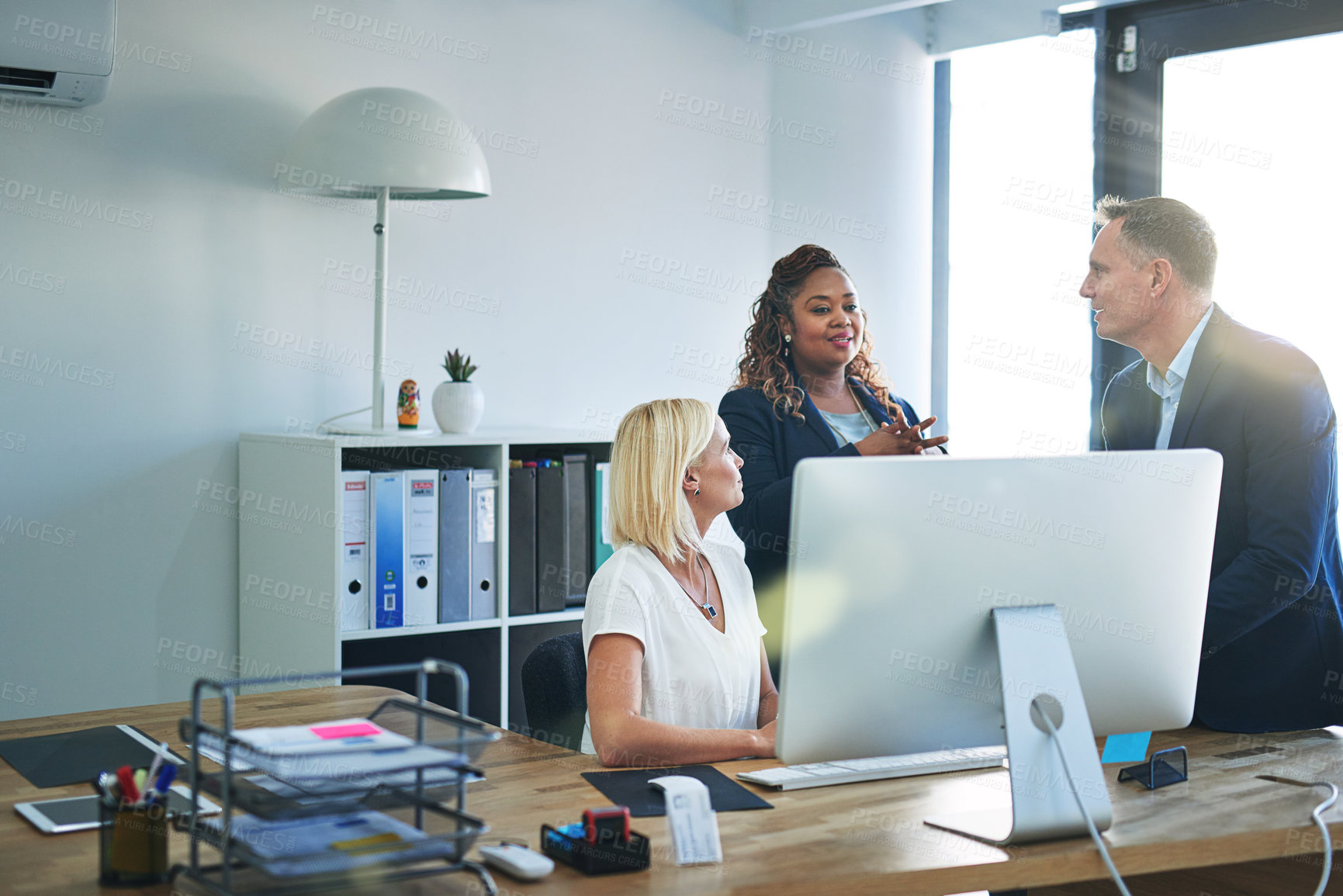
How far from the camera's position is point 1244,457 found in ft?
6.38

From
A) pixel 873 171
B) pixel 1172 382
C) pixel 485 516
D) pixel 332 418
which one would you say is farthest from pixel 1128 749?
pixel 873 171

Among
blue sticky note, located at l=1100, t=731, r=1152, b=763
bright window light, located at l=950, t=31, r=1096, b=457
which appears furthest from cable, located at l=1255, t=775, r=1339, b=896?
bright window light, located at l=950, t=31, r=1096, b=457

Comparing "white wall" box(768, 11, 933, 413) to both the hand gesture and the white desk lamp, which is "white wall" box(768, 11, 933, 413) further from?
the hand gesture

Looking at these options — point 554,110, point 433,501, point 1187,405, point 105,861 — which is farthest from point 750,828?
point 554,110

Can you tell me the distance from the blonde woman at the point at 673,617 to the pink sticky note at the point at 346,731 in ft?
1.73

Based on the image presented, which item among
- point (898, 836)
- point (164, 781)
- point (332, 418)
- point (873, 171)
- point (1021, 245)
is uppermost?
point (873, 171)

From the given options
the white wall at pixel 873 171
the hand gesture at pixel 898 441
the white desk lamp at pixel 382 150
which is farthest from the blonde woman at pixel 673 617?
the white wall at pixel 873 171

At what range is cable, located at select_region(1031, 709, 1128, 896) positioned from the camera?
139 cm

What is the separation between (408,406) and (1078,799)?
7.07 ft

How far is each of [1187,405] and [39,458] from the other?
259 cm

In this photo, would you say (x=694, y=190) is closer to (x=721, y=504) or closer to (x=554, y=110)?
(x=554, y=110)

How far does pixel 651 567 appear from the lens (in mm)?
2021

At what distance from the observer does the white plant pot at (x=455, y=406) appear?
3.09 m

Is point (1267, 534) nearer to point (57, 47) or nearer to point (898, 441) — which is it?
point (898, 441)
